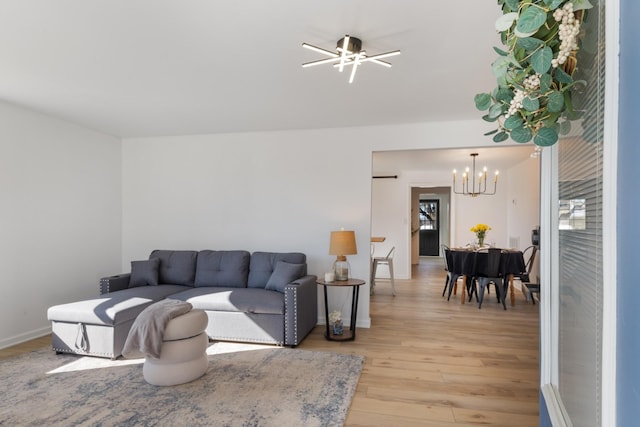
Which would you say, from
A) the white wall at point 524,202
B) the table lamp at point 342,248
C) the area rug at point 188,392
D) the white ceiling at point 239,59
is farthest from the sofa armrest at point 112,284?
the white wall at point 524,202

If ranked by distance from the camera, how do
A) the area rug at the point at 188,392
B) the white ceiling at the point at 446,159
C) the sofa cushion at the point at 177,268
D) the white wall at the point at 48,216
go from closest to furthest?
the area rug at the point at 188,392 → the white wall at the point at 48,216 → the sofa cushion at the point at 177,268 → the white ceiling at the point at 446,159

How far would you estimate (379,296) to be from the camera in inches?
239

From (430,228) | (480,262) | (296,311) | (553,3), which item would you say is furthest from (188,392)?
(430,228)

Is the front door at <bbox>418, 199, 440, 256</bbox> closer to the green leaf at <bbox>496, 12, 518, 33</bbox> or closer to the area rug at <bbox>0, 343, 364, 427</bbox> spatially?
the area rug at <bbox>0, 343, 364, 427</bbox>

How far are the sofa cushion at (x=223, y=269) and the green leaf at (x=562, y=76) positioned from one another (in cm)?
→ 385

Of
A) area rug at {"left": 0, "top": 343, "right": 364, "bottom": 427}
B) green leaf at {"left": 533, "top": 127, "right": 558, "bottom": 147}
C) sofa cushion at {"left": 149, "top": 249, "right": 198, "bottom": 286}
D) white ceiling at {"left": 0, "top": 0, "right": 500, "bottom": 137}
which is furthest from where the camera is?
sofa cushion at {"left": 149, "top": 249, "right": 198, "bottom": 286}

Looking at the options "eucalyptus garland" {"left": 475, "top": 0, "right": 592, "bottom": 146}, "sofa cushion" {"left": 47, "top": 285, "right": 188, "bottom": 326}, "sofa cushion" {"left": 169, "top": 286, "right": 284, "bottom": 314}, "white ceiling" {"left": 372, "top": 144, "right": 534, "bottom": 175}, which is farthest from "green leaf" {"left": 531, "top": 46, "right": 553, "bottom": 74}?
"white ceiling" {"left": 372, "top": 144, "right": 534, "bottom": 175}

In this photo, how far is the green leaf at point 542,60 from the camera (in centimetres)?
82

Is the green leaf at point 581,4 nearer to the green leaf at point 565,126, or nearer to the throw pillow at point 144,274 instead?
the green leaf at point 565,126

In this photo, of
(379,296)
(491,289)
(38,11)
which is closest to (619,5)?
(38,11)

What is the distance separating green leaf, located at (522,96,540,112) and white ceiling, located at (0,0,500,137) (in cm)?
132

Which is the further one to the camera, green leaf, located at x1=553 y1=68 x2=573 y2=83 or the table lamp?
the table lamp

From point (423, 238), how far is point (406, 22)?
1131cm

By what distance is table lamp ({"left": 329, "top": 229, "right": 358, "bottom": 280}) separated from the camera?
3889 mm
